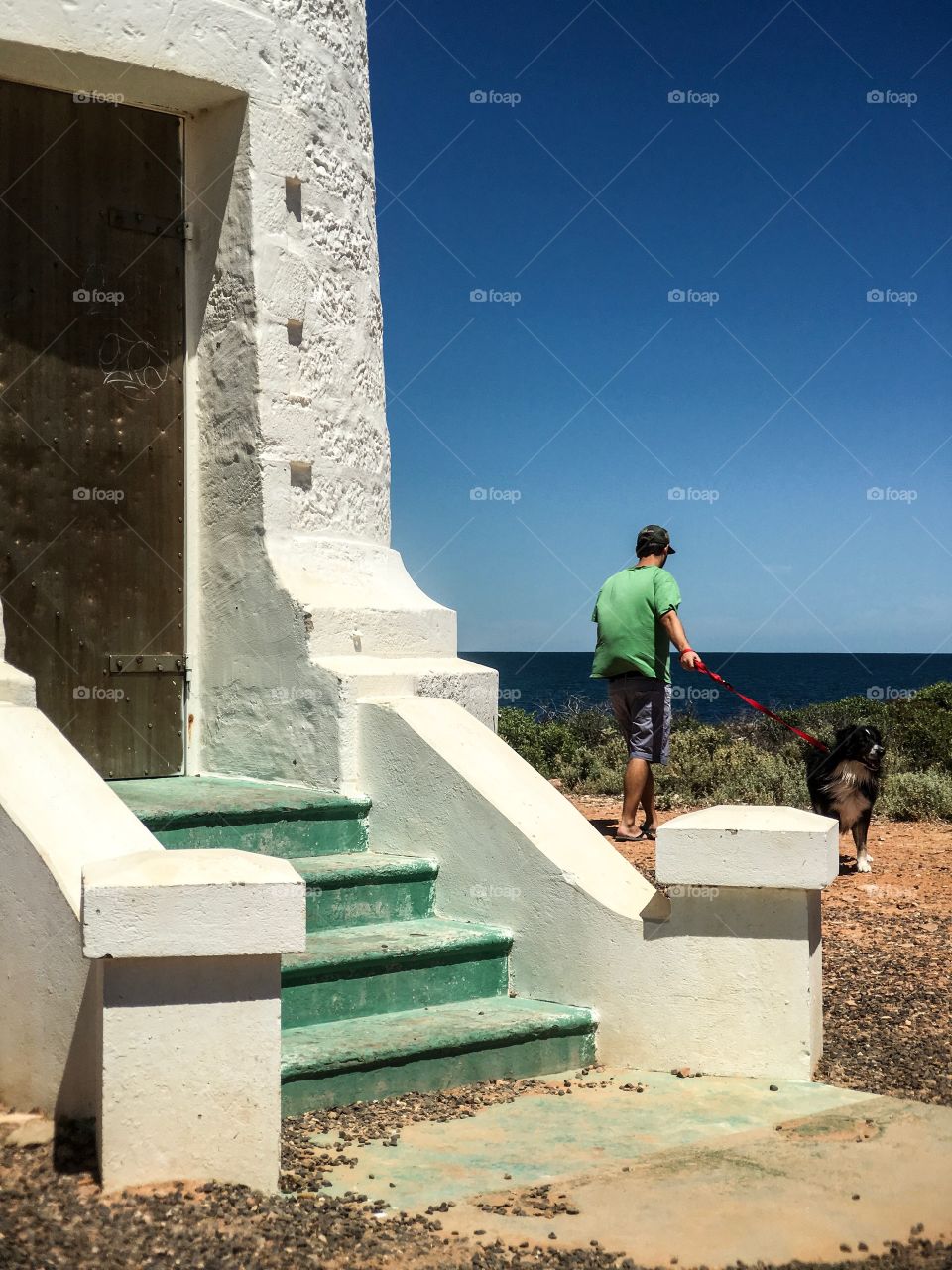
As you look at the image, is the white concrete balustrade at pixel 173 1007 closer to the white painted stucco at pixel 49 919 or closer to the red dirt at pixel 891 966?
the white painted stucco at pixel 49 919

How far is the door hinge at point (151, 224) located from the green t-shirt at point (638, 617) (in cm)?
371

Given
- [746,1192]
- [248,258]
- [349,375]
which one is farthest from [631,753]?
[746,1192]

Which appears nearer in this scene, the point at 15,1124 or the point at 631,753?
the point at 15,1124

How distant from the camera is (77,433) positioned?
599cm

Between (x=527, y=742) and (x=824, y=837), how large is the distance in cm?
1035

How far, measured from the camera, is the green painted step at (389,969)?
15.1ft

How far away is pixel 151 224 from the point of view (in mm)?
6230

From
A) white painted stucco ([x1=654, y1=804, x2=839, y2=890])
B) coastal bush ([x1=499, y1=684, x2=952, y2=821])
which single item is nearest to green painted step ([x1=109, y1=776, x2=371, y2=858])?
white painted stucco ([x1=654, y1=804, x2=839, y2=890])

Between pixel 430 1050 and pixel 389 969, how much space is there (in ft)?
1.35

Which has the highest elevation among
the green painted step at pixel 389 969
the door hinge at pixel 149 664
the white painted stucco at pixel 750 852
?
the door hinge at pixel 149 664

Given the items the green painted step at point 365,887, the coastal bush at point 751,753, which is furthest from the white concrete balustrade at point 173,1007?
the coastal bush at point 751,753

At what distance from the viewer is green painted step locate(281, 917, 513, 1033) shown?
4602mm

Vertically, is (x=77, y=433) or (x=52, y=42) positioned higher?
(x=52, y=42)

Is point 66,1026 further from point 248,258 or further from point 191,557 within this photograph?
point 248,258
